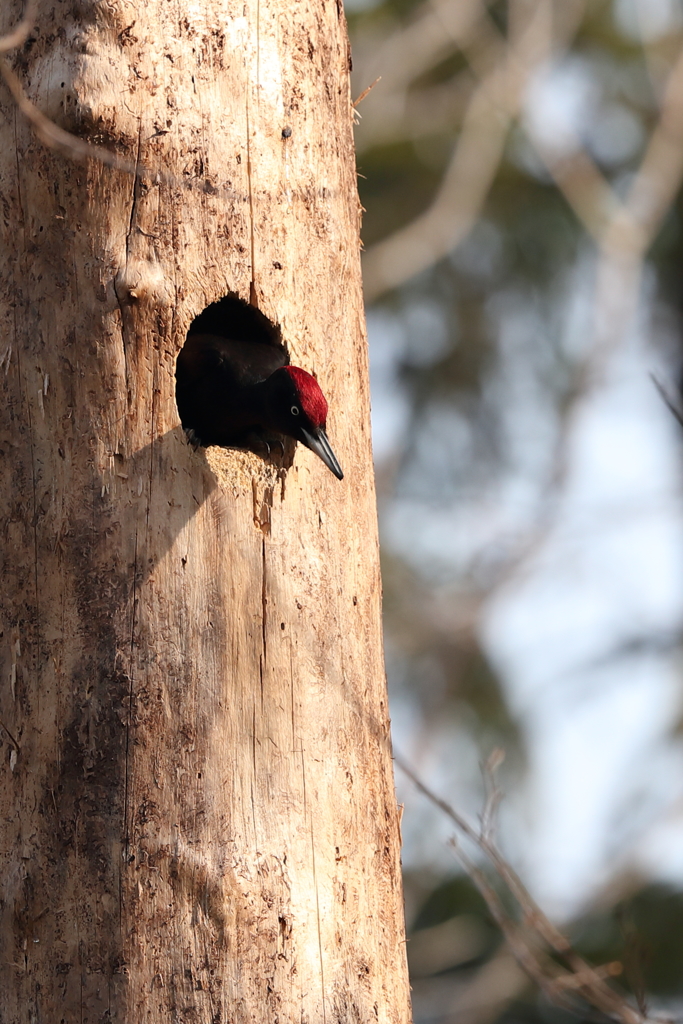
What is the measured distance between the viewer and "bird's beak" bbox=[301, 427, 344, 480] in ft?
8.00

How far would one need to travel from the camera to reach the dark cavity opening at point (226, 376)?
8.98ft

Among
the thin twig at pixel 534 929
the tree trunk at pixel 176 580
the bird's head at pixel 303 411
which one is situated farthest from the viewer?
the thin twig at pixel 534 929

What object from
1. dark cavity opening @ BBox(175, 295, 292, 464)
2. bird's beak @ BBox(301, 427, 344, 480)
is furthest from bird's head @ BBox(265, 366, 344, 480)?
dark cavity opening @ BBox(175, 295, 292, 464)

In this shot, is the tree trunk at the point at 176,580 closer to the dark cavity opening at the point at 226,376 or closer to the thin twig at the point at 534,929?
the dark cavity opening at the point at 226,376

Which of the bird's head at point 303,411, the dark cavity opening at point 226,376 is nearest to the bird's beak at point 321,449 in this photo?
the bird's head at point 303,411

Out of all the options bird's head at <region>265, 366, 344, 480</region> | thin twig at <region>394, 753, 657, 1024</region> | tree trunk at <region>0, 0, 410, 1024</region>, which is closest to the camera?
tree trunk at <region>0, 0, 410, 1024</region>

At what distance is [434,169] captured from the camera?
8.03 metres

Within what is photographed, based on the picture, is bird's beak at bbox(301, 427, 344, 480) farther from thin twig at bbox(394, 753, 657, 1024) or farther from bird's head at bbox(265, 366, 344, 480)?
thin twig at bbox(394, 753, 657, 1024)

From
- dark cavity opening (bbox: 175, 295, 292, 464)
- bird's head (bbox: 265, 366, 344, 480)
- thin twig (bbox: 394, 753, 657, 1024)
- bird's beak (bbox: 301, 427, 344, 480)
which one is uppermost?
dark cavity opening (bbox: 175, 295, 292, 464)

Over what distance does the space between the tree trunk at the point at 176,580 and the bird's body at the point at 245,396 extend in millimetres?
88

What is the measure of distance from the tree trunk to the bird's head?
65mm

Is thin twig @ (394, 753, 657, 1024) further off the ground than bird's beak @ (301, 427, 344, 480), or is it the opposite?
bird's beak @ (301, 427, 344, 480)

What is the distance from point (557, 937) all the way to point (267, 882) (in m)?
1.00

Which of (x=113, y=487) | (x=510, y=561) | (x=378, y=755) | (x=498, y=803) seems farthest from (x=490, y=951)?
(x=113, y=487)
